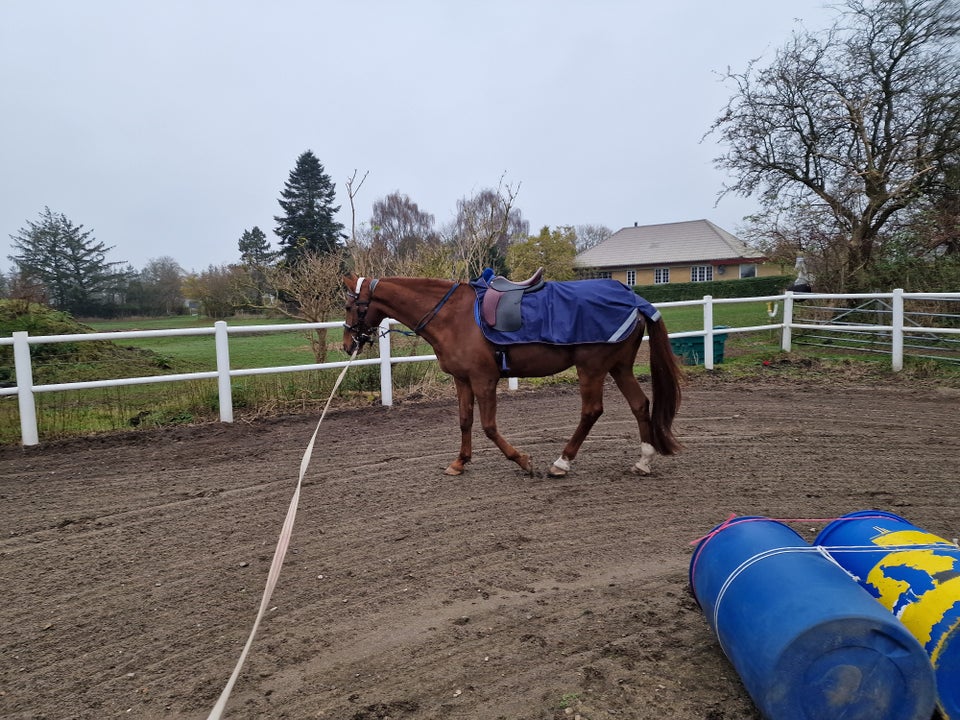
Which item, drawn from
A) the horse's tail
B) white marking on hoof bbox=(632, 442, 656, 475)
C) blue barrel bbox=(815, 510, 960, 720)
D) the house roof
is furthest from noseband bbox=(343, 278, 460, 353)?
the house roof

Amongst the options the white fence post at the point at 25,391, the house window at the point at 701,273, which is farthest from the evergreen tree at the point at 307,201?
the white fence post at the point at 25,391

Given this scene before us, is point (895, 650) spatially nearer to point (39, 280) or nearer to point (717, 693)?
point (717, 693)

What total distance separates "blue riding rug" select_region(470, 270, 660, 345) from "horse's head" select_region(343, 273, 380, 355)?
110cm

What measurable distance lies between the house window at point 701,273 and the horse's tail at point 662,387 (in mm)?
43056

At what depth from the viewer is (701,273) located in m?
45.0

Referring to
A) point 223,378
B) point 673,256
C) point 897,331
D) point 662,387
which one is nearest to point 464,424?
point 662,387

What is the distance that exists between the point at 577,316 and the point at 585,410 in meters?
0.83

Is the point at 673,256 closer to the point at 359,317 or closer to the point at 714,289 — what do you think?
the point at 714,289

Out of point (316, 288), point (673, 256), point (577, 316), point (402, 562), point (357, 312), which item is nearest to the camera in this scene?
point (402, 562)

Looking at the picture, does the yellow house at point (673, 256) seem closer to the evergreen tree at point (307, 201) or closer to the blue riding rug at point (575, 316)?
the evergreen tree at point (307, 201)

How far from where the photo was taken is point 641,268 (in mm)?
46719

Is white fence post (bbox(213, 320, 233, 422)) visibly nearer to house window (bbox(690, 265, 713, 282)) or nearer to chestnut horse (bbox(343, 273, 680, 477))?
chestnut horse (bbox(343, 273, 680, 477))

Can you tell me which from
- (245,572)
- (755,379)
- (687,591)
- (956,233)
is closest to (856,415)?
(755,379)

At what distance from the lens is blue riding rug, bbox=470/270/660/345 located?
4785 mm
